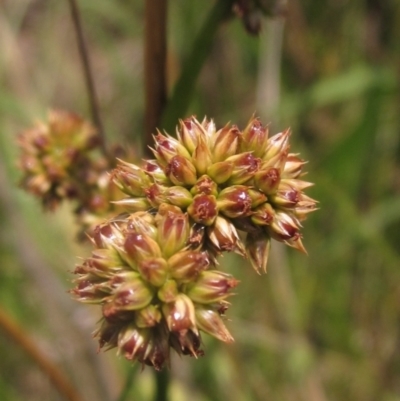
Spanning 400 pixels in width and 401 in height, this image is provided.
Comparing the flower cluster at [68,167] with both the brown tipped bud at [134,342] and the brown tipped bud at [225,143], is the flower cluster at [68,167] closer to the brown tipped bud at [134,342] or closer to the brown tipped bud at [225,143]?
the brown tipped bud at [225,143]

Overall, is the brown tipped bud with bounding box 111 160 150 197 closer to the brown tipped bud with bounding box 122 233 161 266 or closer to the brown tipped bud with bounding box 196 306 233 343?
the brown tipped bud with bounding box 122 233 161 266

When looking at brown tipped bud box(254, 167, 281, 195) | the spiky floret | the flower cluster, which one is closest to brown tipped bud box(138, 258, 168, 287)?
the spiky floret

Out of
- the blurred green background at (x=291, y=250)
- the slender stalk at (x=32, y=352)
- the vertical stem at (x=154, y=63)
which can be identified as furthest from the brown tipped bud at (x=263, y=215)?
the blurred green background at (x=291, y=250)

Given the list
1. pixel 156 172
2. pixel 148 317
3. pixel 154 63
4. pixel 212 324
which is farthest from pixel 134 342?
pixel 154 63

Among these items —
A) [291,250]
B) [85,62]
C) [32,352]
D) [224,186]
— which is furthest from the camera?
[291,250]

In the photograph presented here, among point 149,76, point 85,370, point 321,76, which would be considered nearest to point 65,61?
point 321,76

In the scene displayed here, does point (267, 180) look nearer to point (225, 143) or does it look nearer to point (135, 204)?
point (225, 143)

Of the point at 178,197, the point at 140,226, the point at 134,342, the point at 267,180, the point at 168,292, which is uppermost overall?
→ the point at 267,180

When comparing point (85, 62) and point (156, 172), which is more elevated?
point (85, 62)
